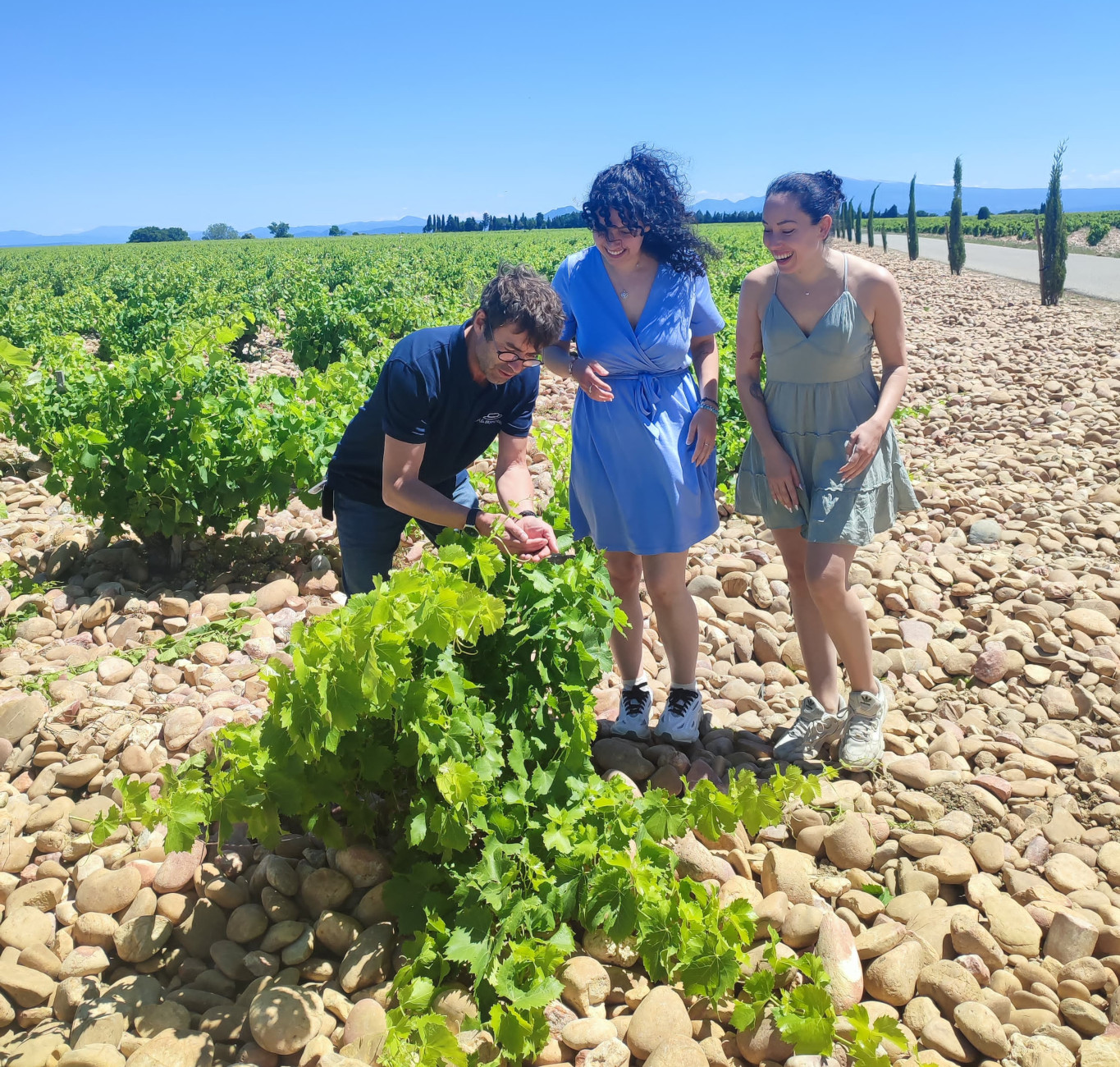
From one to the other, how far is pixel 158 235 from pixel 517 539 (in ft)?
409

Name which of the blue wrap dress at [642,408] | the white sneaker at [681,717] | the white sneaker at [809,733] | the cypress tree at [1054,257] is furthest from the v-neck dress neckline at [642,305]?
the cypress tree at [1054,257]

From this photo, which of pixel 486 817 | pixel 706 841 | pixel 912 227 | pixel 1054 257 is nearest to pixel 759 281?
pixel 706 841

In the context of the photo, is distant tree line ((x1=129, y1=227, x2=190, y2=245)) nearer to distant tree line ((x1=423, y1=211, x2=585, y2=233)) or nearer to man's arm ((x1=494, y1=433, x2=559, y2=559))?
distant tree line ((x1=423, y1=211, x2=585, y2=233))

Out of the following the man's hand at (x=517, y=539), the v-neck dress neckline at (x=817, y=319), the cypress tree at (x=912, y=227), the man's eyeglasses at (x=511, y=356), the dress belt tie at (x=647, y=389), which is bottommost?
the man's hand at (x=517, y=539)

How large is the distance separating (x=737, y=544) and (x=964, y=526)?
→ 152 cm

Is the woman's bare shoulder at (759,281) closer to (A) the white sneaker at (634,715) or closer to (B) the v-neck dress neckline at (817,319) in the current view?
(B) the v-neck dress neckline at (817,319)

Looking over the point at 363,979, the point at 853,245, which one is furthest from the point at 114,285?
the point at 853,245

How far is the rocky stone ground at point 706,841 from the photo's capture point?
7.33 ft

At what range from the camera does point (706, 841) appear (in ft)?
9.61

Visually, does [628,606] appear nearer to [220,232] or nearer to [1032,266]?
[1032,266]

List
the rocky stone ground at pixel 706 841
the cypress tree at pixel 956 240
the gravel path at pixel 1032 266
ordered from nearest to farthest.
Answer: the rocky stone ground at pixel 706 841
the gravel path at pixel 1032 266
the cypress tree at pixel 956 240

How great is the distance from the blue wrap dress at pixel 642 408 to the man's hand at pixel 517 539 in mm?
489

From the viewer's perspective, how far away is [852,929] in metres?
2.62

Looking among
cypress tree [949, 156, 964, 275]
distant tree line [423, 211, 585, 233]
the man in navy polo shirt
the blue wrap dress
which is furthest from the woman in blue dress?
distant tree line [423, 211, 585, 233]
